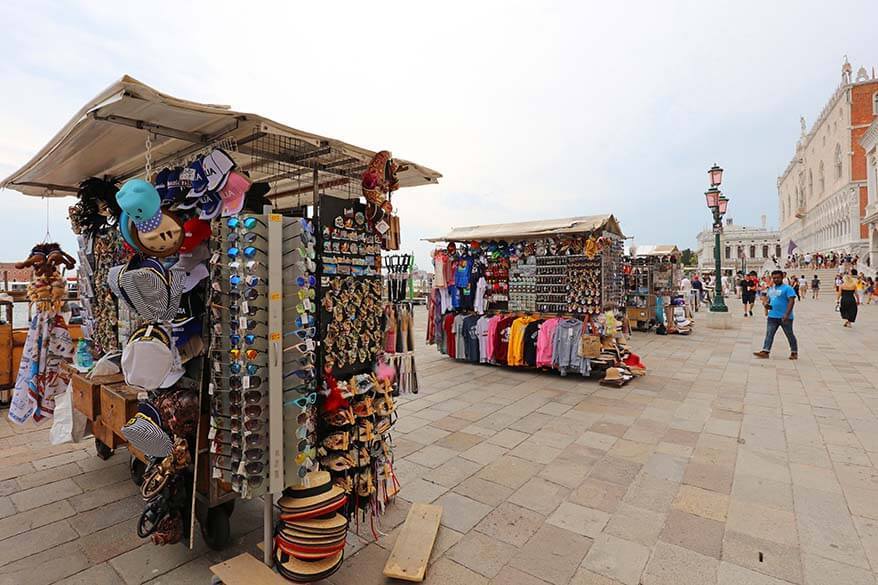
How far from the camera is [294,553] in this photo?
7.32 feet

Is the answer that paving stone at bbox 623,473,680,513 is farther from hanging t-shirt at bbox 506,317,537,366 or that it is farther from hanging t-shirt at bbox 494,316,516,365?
hanging t-shirt at bbox 494,316,516,365

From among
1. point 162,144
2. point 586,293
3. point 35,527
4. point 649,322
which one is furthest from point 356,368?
point 649,322

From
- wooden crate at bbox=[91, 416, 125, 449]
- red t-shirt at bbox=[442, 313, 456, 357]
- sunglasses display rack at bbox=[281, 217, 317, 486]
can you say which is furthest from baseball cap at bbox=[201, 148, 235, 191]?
red t-shirt at bbox=[442, 313, 456, 357]

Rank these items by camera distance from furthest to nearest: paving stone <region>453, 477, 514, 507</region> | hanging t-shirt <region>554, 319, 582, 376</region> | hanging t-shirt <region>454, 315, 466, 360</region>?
hanging t-shirt <region>454, 315, 466, 360</region>, hanging t-shirt <region>554, 319, 582, 376</region>, paving stone <region>453, 477, 514, 507</region>

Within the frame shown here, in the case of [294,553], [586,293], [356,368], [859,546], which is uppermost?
[586,293]

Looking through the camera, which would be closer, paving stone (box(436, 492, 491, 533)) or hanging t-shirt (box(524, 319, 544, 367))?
paving stone (box(436, 492, 491, 533))

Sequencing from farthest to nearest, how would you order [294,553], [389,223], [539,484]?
[539,484] → [389,223] → [294,553]

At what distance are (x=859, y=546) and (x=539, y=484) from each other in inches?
73.7

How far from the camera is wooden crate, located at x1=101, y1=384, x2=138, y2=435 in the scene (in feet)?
9.38

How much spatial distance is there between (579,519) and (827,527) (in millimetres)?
1519

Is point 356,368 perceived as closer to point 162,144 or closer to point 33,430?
point 162,144

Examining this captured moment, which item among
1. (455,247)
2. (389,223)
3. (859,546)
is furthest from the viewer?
(455,247)

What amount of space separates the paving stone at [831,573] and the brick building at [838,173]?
53189mm

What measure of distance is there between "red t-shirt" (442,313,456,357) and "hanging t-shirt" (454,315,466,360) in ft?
0.29
